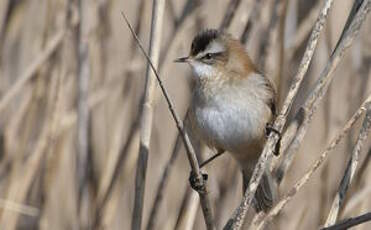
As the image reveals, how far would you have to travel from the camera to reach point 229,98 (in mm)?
2227

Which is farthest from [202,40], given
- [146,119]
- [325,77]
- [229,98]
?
[325,77]

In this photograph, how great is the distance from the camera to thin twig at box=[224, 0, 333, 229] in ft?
5.33

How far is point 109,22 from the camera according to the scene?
2.80 m

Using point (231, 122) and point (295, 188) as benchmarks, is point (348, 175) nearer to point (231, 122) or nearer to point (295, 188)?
point (295, 188)

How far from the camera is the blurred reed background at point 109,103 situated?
8.11 feet

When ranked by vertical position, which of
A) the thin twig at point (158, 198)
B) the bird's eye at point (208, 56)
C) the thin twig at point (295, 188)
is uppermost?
the bird's eye at point (208, 56)

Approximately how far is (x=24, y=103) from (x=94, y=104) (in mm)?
273

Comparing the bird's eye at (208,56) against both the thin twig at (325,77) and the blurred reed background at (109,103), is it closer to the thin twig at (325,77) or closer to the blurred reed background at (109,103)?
the blurred reed background at (109,103)

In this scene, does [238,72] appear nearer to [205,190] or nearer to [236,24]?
[236,24]

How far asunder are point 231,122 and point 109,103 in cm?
77

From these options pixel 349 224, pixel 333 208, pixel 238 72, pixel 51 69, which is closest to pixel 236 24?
pixel 238 72

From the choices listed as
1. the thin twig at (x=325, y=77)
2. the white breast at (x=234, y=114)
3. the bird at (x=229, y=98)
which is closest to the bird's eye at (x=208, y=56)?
the bird at (x=229, y=98)

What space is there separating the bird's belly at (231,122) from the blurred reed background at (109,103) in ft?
0.38

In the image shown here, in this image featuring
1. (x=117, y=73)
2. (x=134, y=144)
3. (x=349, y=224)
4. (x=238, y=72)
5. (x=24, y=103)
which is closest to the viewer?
(x=349, y=224)
